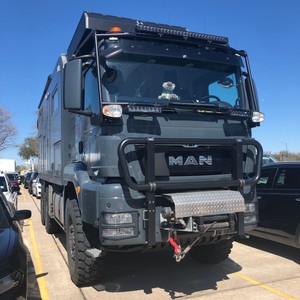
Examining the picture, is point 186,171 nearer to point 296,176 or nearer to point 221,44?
point 221,44

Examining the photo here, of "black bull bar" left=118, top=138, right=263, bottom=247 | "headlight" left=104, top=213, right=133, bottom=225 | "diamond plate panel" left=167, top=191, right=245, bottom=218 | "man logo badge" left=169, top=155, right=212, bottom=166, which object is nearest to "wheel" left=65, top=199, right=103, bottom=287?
"headlight" left=104, top=213, right=133, bottom=225

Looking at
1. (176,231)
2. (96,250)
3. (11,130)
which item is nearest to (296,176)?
(176,231)

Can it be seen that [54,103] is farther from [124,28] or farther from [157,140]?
[157,140]

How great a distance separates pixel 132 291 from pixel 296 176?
141 inches

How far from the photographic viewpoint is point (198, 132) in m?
4.79

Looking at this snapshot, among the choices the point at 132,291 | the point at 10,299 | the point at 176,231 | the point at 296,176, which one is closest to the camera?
the point at 10,299

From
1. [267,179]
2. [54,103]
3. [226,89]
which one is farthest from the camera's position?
[54,103]

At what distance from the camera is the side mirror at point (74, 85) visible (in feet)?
15.0

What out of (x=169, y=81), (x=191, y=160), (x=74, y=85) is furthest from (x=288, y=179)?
(x=74, y=85)

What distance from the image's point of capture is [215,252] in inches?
249

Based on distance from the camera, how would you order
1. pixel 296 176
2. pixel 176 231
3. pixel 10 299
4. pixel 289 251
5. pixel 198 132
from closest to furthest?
pixel 10 299, pixel 176 231, pixel 198 132, pixel 296 176, pixel 289 251

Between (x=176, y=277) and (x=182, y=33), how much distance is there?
11.8ft

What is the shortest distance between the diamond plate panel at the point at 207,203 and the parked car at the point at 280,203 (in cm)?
238

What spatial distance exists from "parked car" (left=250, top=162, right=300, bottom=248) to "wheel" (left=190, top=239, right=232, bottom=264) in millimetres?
1187
